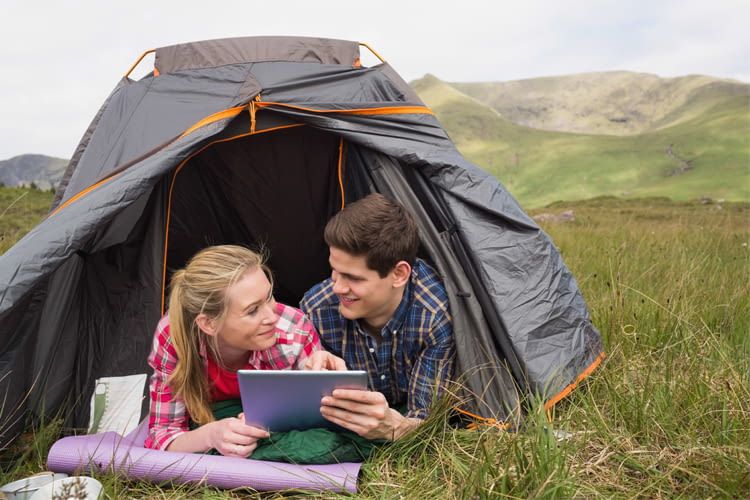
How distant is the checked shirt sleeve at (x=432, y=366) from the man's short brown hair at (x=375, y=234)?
340mm

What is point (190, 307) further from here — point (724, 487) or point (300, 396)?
point (724, 487)

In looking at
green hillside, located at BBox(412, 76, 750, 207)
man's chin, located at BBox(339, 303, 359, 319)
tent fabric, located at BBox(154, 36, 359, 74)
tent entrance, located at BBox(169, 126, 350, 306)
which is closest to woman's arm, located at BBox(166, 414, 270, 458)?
man's chin, located at BBox(339, 303, 359, 319)

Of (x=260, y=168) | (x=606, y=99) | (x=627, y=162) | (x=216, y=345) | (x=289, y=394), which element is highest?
(x=606, y=99)

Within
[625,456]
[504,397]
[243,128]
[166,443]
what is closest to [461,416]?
[504,397]

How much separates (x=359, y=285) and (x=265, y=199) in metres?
1.57

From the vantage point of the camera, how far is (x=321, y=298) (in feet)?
8.56

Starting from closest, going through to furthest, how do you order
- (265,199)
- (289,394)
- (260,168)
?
(289,394), (260,168), (265,199)

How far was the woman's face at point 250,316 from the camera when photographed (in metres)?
2.22

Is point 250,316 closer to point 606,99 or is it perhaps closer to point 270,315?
point 270,315

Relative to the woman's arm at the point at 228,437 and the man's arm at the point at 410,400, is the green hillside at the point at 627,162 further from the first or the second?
the woman's arm at the point at 228,437

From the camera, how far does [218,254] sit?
2295mm

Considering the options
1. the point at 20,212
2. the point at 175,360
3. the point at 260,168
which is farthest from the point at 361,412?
the point at 20,212

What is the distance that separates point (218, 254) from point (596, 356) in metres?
1.85

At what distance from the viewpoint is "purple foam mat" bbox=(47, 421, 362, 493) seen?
204 centimetres
